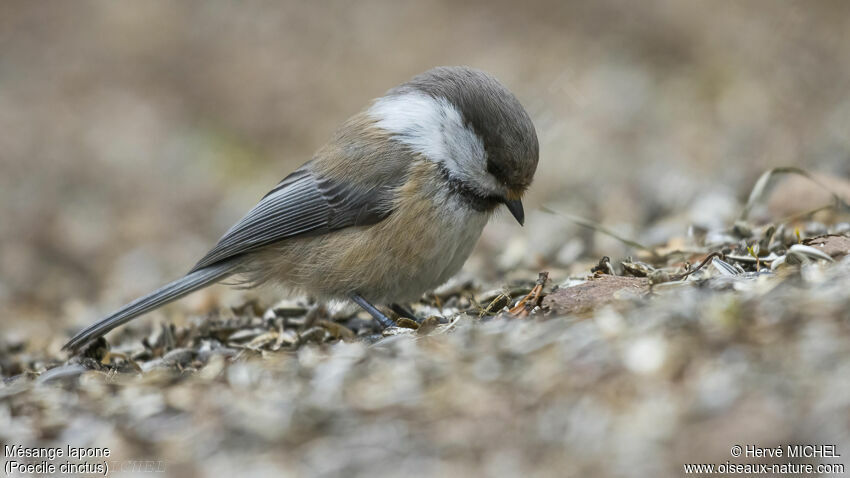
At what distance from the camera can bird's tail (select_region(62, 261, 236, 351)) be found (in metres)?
3.17

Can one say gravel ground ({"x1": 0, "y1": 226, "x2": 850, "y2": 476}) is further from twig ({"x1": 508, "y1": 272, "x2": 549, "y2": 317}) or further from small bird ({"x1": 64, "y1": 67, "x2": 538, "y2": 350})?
small bird ({"x1": 64, "y1": 67, "x2": 538, "y2": 350})

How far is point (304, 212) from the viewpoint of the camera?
3.30 metres

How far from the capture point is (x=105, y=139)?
7.15m

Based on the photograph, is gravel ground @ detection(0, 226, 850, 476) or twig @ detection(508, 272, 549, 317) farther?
twig @ detection(508, 272, 549, 317)

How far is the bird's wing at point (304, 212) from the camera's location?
318 cm

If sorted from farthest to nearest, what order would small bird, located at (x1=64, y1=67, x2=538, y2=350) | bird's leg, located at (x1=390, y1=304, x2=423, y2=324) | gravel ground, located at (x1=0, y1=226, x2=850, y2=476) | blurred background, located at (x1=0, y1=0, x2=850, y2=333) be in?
blurred background, located at (x1=0, y1=0, x2=850, y2=333)
bird's leg, located at (x1=390, y1=304, x2=423, y2=324)
small bird, located at (x1=64, y1=67, x2=538, y2=350)
gravel ground, located at (x1=0, y1=226, x2=850, y2=476)

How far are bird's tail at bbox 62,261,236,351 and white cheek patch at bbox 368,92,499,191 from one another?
886 mm

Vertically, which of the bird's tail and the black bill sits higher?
the black bill

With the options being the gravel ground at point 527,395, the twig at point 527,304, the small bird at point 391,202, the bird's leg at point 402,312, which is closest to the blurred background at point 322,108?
the bird's leg at point 402,312

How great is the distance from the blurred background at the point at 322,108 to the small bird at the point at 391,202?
1260 millimetres

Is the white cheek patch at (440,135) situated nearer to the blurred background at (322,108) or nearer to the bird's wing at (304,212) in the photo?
the bird's wing at (304,212)

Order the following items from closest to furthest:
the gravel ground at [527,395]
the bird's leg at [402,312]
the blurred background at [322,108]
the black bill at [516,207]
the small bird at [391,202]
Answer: the gravel ground at [527,395] < the small bird at [391,202] < the black bill at [516,207] < the bird's leg at [402,312] < the blurred background at [322,108]

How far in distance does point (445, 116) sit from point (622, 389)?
154cm

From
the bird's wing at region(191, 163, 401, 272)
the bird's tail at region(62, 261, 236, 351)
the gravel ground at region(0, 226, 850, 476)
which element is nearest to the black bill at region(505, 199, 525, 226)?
the bird's wing at region(191, 163, 401, 272)
